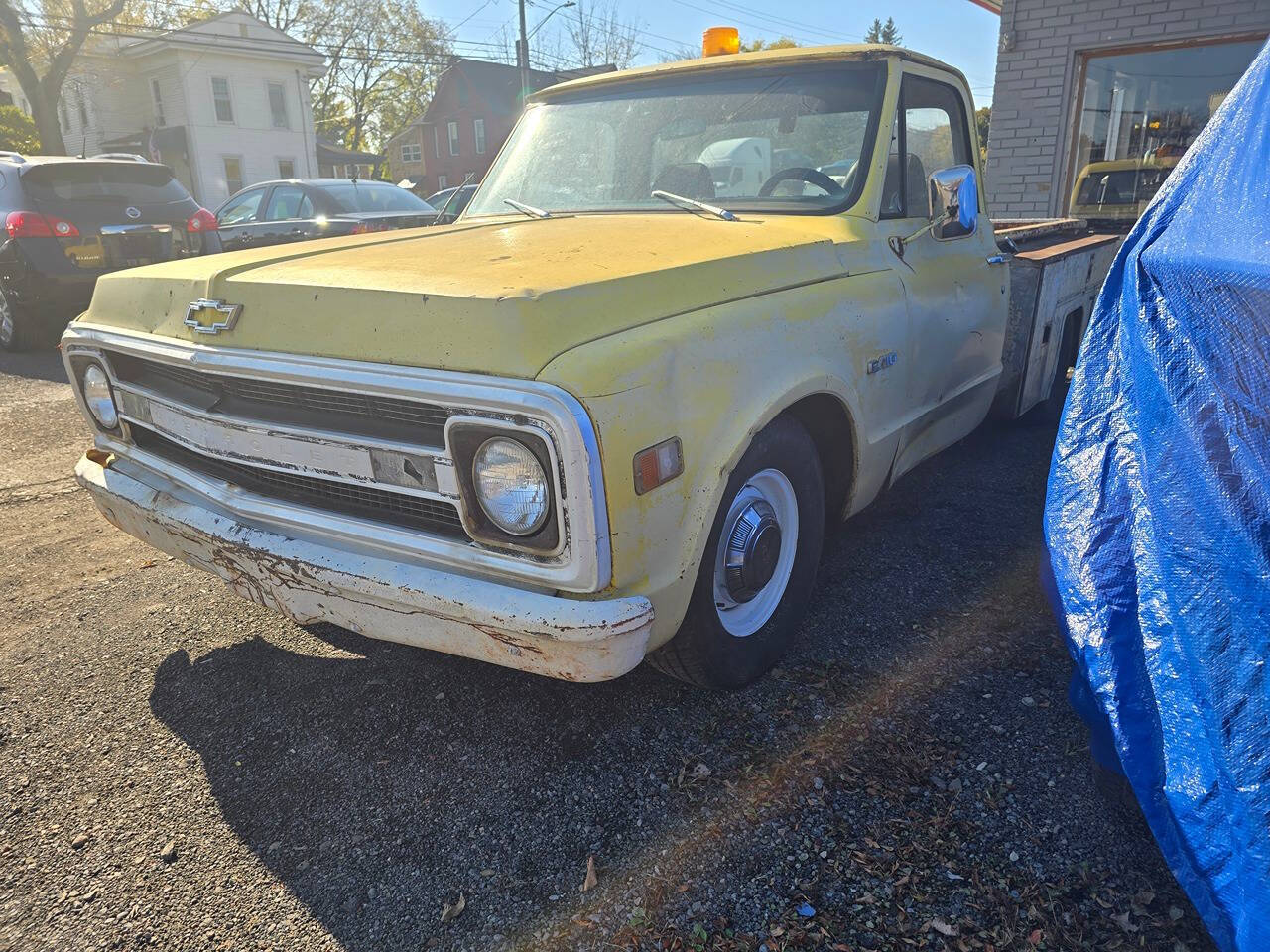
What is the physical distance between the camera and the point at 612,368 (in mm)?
1868

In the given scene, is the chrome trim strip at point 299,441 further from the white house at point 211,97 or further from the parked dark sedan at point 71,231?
the white house at point 211,97

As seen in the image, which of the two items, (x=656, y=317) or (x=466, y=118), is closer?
(x=656, y=317)

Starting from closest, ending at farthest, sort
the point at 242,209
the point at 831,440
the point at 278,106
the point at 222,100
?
the point at 831,440 < the point at 242,209 < the point at 222,100 < the point at 278,106

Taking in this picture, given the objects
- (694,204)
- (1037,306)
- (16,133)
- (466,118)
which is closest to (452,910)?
(694,204)

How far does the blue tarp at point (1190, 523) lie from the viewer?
1590mm

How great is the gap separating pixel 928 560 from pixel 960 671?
0.88 meters

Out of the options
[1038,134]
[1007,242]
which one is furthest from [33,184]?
[1038,134]

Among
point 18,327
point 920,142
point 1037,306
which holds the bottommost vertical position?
point 18,327

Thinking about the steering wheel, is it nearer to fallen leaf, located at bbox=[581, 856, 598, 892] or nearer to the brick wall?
fallen leaf, located at bbox=[581, 856, 598, 892]

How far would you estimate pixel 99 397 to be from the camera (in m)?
2.93

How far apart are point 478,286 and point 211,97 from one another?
36407mm

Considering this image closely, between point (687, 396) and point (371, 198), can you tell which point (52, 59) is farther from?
point (687, 396)

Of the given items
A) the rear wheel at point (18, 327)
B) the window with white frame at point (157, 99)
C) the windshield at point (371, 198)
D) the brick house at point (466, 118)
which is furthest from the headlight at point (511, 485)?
the brick house at point (466, 118)

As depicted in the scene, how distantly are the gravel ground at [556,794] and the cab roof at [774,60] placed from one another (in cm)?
194
